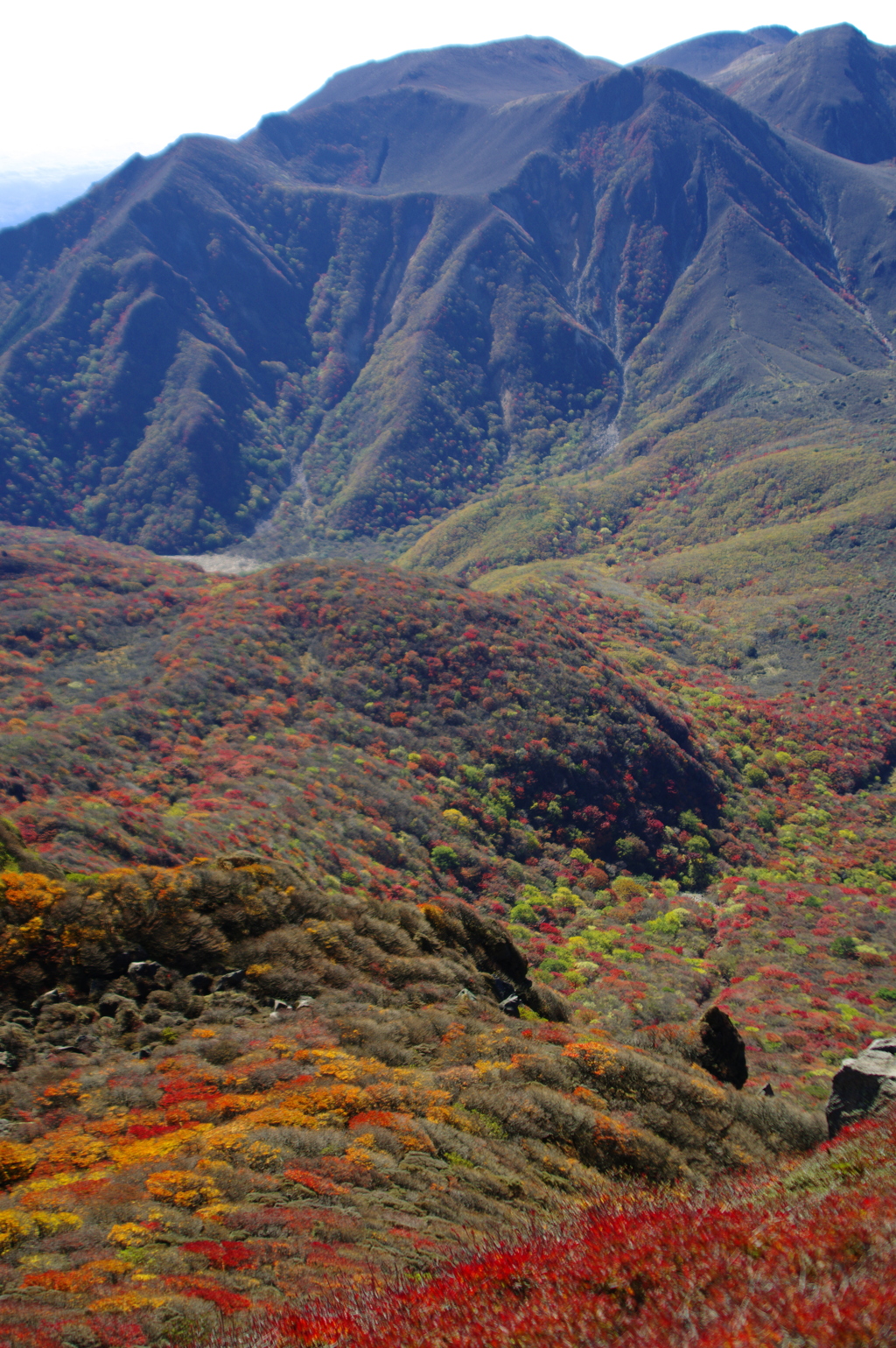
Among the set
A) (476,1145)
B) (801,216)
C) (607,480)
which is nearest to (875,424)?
(607,480)

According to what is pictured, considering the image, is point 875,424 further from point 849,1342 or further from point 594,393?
point 849,1342

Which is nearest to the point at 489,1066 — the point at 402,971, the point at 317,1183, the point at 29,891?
the point at 402,971

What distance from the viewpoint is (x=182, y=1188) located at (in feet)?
29.9

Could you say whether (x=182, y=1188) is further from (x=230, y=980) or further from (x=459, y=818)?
(x=459, y=818)

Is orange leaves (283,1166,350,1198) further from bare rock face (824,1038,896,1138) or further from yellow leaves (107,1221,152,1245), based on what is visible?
bare rock face (824,1038,896,1138)

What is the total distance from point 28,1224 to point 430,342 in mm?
191121

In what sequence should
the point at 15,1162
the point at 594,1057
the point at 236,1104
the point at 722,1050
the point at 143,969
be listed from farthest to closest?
1. the point at 722,1050
2. the point at 143,969
3. the point at 594,1057
4. the point at 236,1104
5. the point at 15,1162

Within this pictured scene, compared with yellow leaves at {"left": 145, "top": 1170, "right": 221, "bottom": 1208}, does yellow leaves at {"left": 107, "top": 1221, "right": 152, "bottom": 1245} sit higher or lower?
higher

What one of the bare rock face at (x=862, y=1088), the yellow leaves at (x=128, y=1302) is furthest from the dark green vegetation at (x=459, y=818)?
the bare rock face at (x=862, y=1088)

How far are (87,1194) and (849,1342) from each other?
9129mm

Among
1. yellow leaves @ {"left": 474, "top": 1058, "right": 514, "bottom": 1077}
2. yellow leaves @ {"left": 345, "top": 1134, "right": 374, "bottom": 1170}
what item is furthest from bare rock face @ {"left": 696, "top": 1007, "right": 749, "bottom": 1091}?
yellow leaves @ {"left": 345, "top": 1134, "right": 374, "bottom": 1170}

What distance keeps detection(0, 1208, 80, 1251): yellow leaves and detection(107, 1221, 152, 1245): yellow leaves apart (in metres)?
0.46

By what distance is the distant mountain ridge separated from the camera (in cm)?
15238

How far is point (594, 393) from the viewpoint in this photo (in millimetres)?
168000
